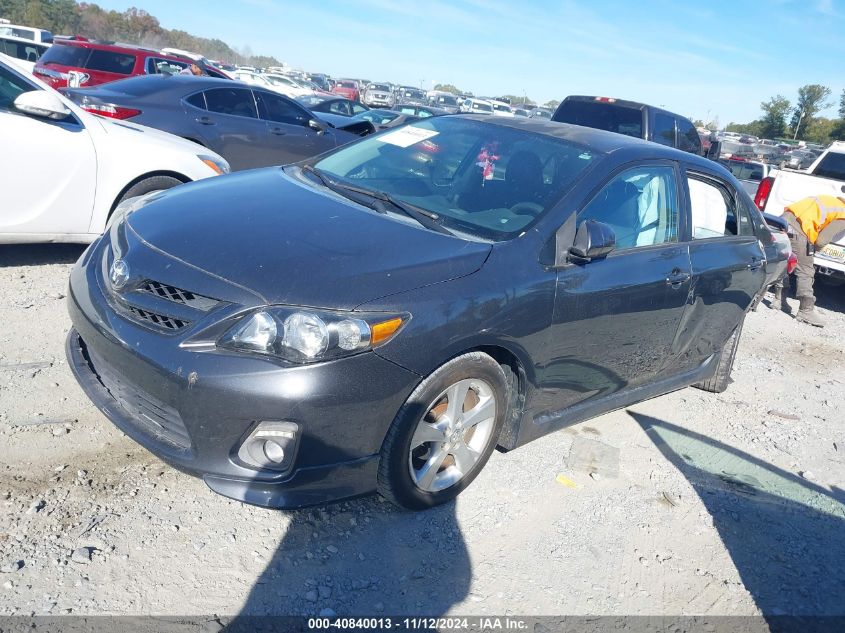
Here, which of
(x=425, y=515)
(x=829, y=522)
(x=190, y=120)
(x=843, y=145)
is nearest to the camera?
(x=425, y=515)

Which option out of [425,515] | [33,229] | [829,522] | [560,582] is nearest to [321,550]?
[425,515]

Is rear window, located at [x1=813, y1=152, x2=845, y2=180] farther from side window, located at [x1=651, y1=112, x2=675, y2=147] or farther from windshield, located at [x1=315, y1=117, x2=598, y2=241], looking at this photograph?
windshield, located at [x1=315, y1=117, x2=598, y2=241]

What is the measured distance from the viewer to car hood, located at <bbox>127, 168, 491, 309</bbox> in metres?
2.82

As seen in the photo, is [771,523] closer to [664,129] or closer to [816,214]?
[816,214]

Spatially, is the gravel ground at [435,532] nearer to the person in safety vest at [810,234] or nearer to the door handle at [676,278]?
the door handle at [676,278]

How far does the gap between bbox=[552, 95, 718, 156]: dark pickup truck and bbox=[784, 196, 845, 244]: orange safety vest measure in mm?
2625

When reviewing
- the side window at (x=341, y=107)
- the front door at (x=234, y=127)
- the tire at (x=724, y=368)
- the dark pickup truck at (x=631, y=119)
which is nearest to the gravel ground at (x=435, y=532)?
the tire at (x=724, y=368)

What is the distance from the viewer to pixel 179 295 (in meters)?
2.85

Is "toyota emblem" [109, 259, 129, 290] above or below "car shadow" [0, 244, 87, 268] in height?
above

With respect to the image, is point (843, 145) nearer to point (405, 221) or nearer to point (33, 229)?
point (405, 221)

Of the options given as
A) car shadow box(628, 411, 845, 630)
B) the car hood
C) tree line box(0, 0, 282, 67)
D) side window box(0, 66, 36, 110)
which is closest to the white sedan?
side window box(0, 66, 36, 110)

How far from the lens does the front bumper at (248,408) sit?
2.63m

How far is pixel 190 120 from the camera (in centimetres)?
818

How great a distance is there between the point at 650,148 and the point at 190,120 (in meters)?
5.75
